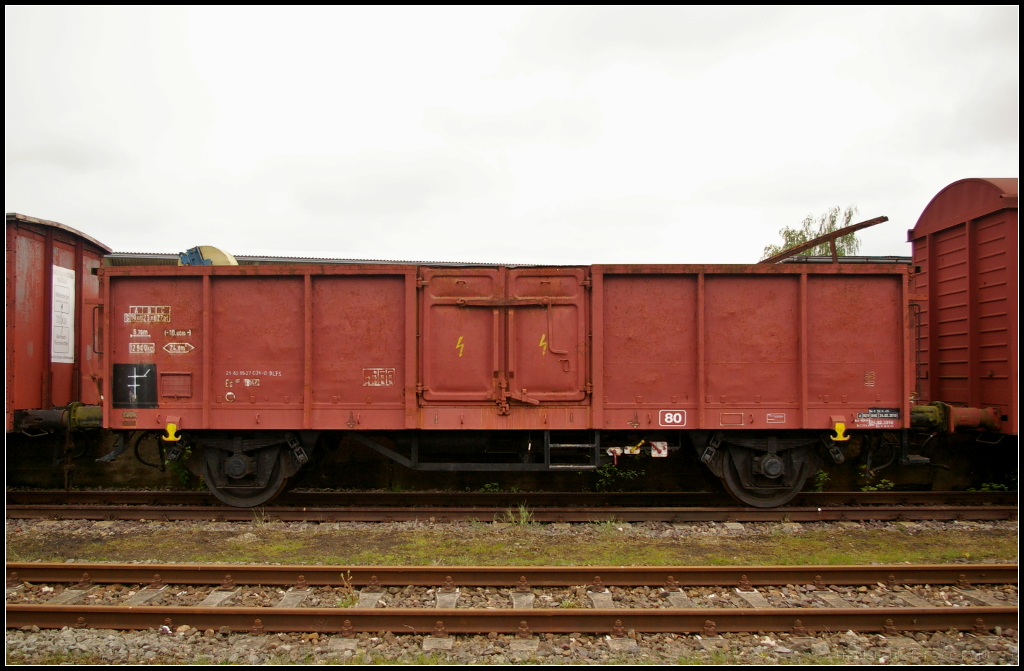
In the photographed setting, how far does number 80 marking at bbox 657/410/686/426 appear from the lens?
696cm

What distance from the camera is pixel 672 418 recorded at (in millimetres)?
6969

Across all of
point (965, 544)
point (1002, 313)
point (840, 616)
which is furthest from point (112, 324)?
point (1002, 313)

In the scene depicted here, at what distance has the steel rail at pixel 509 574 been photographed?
5.18m

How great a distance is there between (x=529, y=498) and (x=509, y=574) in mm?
2544

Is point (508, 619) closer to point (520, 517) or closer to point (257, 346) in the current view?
point (520, 517)

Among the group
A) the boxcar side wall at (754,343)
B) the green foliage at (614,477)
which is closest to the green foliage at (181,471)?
the green foliage at (614,477)

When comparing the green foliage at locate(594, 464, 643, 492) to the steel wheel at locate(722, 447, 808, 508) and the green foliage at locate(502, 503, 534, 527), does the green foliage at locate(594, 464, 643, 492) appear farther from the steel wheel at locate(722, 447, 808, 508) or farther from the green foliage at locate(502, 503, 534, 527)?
the green foliage at locate(502, 503, 534, 527)

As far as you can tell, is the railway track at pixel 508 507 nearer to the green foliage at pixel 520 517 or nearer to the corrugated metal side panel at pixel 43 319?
the green foliage at pixel 520 517

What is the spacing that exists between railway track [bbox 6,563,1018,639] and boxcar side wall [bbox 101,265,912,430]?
2031mm

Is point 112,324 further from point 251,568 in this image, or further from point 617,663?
point 617,663

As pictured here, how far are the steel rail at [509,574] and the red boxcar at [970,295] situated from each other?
3.41 m

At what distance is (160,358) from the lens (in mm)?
7113

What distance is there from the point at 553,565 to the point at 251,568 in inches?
110

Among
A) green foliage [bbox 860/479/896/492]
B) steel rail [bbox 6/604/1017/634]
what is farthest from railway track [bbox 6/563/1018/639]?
green foliage [bbox 860/479/896/492]
